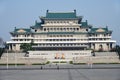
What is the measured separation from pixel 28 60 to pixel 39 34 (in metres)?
15.2

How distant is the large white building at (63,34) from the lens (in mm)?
69875

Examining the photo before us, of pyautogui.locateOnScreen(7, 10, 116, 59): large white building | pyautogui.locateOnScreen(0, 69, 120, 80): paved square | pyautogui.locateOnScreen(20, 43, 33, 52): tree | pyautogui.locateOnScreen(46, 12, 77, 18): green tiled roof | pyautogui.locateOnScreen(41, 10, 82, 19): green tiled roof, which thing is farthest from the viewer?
pyautogui.locateOnScreen(46, 12, 77, 18): green tiled roof

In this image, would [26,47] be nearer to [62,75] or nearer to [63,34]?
[63,34]

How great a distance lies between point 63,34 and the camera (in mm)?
70062

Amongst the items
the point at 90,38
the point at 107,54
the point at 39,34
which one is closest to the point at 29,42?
the point at 39,34

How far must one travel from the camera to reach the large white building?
69875mm

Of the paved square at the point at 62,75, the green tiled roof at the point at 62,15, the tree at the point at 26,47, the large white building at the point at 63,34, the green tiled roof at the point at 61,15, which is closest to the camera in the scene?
the paved square at the point at 62,75

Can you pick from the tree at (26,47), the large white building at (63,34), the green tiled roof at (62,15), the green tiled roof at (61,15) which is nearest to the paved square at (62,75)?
the tree at (26,47)

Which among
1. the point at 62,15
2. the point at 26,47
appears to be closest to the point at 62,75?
the point at 26,47

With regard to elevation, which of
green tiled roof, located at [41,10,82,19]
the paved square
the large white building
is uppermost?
green tiled roof, located at [41,10,82,19]

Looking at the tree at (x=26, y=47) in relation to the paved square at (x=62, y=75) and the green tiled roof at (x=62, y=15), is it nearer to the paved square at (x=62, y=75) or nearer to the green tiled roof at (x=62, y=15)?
the green tiled roof at (x=62, y=15)

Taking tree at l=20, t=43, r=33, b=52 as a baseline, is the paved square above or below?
below

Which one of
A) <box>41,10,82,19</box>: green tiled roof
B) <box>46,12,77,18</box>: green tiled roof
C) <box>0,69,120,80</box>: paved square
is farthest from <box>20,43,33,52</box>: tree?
<box>0,69,120,80</box>: paved square

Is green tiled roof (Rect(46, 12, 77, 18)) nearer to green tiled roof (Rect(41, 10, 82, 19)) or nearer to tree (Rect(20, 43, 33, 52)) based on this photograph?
green tiled roof (Rect(41, 10, 82, 19))
